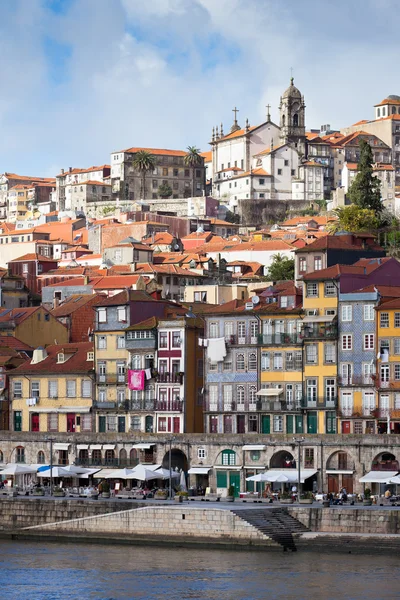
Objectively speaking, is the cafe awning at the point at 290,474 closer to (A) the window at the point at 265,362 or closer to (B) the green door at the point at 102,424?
(A) the window at the point at 265,362

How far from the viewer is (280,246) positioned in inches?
5974

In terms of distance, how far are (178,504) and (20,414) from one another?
86.3 ft

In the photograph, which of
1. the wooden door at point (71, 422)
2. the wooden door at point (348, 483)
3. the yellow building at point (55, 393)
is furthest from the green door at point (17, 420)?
the wooden door at point (348, 483)

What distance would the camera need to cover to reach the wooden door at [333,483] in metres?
83.4

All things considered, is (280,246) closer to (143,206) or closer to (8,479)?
(143,206)

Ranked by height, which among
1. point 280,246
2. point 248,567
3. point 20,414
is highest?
point 280,246

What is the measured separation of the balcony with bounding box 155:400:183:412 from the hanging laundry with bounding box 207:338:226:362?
317 centimetres

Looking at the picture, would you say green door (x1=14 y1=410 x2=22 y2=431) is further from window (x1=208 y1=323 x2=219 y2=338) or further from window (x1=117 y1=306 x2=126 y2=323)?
window (x1=208 y1=323 x2=219 y2=338)

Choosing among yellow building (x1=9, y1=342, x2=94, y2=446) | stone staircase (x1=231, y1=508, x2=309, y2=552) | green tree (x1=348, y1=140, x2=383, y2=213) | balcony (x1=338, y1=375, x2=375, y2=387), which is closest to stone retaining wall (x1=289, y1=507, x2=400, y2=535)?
stone staircase (x1=231, y1=508, x2=309, y2=552)

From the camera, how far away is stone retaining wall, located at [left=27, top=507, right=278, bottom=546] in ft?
236

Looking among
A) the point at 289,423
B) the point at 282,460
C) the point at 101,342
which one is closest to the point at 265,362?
the point at 289,423

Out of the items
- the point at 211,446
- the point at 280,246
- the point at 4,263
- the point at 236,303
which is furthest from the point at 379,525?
the point at 4,263

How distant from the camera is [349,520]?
71.7m

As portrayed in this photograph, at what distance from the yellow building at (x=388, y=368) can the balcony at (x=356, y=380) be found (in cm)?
70
